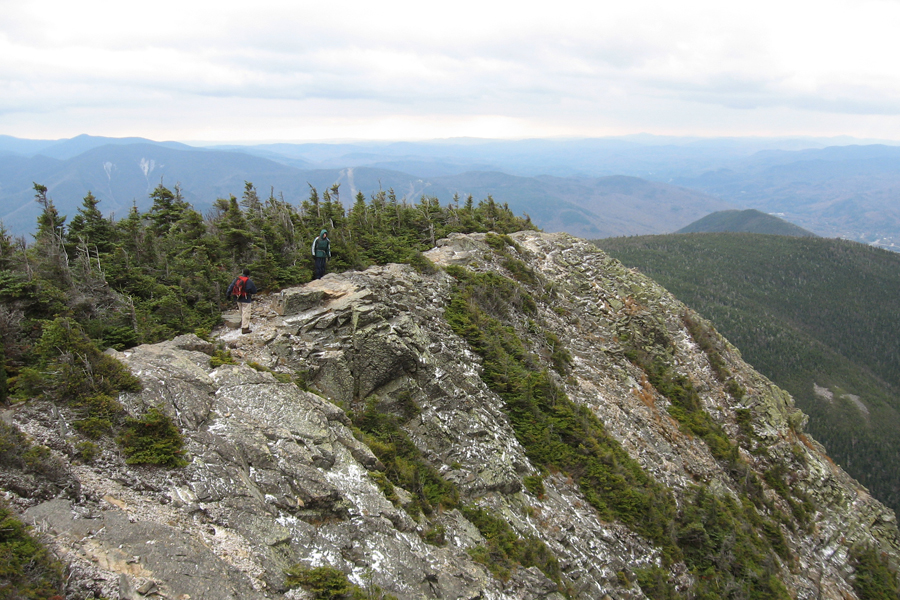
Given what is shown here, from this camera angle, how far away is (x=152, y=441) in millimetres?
8102

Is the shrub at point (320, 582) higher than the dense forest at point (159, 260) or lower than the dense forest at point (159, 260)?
lower

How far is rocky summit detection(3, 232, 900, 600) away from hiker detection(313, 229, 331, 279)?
689 mm

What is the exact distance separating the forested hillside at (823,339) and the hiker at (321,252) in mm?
152064

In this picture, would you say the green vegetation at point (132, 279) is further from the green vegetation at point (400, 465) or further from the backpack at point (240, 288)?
the green vegetation at point (400, 465)

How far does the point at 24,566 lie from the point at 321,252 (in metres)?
12.9

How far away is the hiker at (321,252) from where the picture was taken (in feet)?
55.4

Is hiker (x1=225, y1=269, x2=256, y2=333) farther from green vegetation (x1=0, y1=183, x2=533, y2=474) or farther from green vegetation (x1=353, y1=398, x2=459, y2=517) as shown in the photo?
green vegetation (x1=353, y1=398, x2=459, y2=517)

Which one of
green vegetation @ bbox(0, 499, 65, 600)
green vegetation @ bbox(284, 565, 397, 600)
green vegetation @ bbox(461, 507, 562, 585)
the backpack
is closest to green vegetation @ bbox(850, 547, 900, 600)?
green vegetation @ bbox(461, 507, 562, 585)

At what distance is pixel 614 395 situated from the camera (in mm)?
19484

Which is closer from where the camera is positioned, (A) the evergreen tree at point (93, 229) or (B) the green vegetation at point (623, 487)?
(B) the green vegetation at point (623, 487)

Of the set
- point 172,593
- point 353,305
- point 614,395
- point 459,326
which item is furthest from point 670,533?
point 172,593

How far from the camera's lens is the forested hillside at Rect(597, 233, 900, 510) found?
11931cm

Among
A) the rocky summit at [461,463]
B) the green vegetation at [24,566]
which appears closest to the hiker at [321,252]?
the rocky summit at [461,463]

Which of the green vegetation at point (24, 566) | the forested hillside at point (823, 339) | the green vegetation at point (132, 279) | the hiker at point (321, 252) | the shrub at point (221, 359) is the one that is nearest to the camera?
the green vegetation at point (24, 566)
